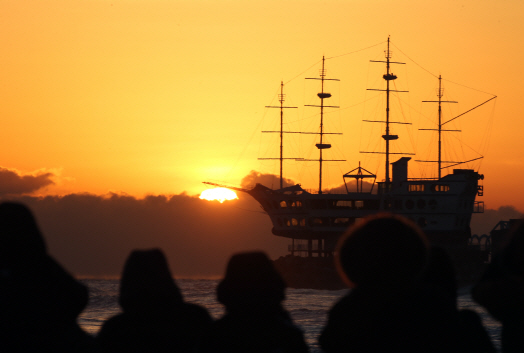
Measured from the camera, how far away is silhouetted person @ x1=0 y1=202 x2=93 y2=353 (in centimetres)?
460

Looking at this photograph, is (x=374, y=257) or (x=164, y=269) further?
(x=164, y=269)

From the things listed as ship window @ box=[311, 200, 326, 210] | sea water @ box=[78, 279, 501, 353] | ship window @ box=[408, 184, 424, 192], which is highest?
ship window @ box=[408, 184, 424, 192]

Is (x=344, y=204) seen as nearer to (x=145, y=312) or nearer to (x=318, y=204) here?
(x=318, y=204)

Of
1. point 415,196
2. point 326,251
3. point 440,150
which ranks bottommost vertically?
point 326,251

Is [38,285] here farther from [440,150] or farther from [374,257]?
[440,150]

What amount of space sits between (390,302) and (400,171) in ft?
307

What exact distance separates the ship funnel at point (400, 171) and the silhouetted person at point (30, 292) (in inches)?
3641

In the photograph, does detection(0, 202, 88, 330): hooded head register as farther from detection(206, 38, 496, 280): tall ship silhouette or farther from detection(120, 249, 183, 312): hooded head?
detection(206, 38, 496, 280): tall ship silhouette

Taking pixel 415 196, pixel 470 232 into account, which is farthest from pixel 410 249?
pixel 470 232

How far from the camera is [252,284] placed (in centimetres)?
457

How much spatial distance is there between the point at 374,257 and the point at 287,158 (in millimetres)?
104362

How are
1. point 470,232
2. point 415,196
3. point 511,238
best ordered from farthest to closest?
point 470,232 → point 415,196 → point 511,238

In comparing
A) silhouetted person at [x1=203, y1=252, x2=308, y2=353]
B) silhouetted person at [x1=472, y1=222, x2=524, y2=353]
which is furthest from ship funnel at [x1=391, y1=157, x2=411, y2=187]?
silhouetted person at [x1=203, y1=252, x2=308, y2=353]

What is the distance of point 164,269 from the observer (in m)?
4.86
